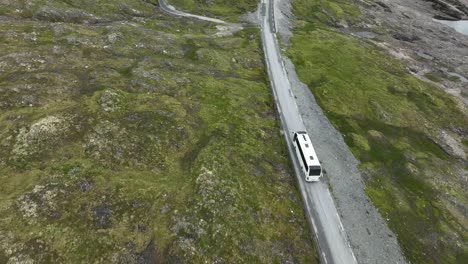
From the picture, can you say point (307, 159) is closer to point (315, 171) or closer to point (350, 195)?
point (315, 171)

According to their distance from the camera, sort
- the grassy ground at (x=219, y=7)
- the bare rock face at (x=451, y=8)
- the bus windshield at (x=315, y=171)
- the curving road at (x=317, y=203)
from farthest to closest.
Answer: the bare rock face at (x=451, y=8) < the grassy ground at (x=219, y=7) < the bus windshield at (x=315, y=171) < the curving road at (x=317, y=203)

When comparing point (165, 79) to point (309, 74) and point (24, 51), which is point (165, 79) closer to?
point (24, 51)

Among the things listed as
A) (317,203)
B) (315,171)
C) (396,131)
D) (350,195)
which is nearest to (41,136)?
(315,171)

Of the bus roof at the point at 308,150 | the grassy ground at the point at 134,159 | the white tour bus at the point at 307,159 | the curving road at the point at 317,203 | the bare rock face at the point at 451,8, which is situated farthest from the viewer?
the bare rock face at the point at 451,8

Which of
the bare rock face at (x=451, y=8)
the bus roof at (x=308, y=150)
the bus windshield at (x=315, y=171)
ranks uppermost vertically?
the bare rock face at (x=451, y=8)

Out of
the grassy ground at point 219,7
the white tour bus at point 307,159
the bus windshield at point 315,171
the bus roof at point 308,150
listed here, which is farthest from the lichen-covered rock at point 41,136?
the grassy ground at point 219,7

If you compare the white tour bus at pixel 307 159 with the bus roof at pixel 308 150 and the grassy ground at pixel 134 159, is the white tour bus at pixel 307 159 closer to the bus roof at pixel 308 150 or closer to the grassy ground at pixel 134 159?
the bus roof at pixel 308 150

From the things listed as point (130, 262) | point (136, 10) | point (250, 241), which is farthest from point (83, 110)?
point (136, 10)

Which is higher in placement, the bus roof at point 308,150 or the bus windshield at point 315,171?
the bus roof at point 308,150
